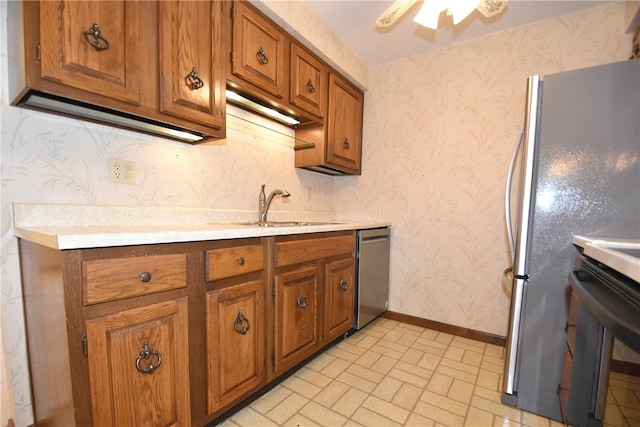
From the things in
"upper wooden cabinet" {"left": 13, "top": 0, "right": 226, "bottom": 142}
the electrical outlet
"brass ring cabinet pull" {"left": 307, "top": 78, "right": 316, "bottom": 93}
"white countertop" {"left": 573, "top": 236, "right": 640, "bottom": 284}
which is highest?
"brass ring cabinet pull" {"left": 307, "top": 78, "right": 316, "bottom": 93}

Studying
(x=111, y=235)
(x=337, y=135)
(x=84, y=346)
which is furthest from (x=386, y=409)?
(x=337, y=135)

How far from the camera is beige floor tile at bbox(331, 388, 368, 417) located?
1346 mm

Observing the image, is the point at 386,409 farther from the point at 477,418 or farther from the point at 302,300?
the point at 302,300

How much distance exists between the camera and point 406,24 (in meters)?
1.98

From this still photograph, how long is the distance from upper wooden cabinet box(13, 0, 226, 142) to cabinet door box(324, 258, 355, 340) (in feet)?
3.58

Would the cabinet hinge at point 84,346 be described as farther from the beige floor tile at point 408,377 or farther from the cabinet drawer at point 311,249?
the beige floor tile at point 408,377

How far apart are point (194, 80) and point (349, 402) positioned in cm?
174

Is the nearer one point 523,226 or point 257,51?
point 523,226

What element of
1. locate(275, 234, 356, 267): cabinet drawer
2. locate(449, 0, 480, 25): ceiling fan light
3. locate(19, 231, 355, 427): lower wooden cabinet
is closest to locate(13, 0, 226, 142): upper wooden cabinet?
locate(19, 231, 355, 427): lower wooden cabinet

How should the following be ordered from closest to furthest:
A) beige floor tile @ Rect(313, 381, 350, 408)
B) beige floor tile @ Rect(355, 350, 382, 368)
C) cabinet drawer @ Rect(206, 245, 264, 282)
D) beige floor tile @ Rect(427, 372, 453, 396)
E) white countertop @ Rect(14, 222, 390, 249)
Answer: white countertop @ Rect(14, 222, 390, 249) → cabinet drawer @ Rect(206, 245, 264, 282) → beige floor tile @ Rect(313, 381, 350, 408) → beige floor tile @ Rect(427, 372, 453, 396) → beige floor tile @ Rect(355, 350, 382, 368)

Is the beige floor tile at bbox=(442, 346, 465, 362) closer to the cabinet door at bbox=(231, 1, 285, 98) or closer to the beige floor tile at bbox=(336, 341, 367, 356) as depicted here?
the beige floor tile at bbox=(336, 341, 367, 356)

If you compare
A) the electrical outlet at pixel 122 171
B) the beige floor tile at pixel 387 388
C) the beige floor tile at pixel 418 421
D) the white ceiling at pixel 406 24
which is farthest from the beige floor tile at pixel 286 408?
the white ceiling at pixel 406 24

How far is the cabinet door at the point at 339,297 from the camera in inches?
69.9

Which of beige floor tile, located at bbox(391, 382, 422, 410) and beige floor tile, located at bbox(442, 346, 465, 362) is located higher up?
beige floor tile, located at bbox(391, 382, 422, 410)
